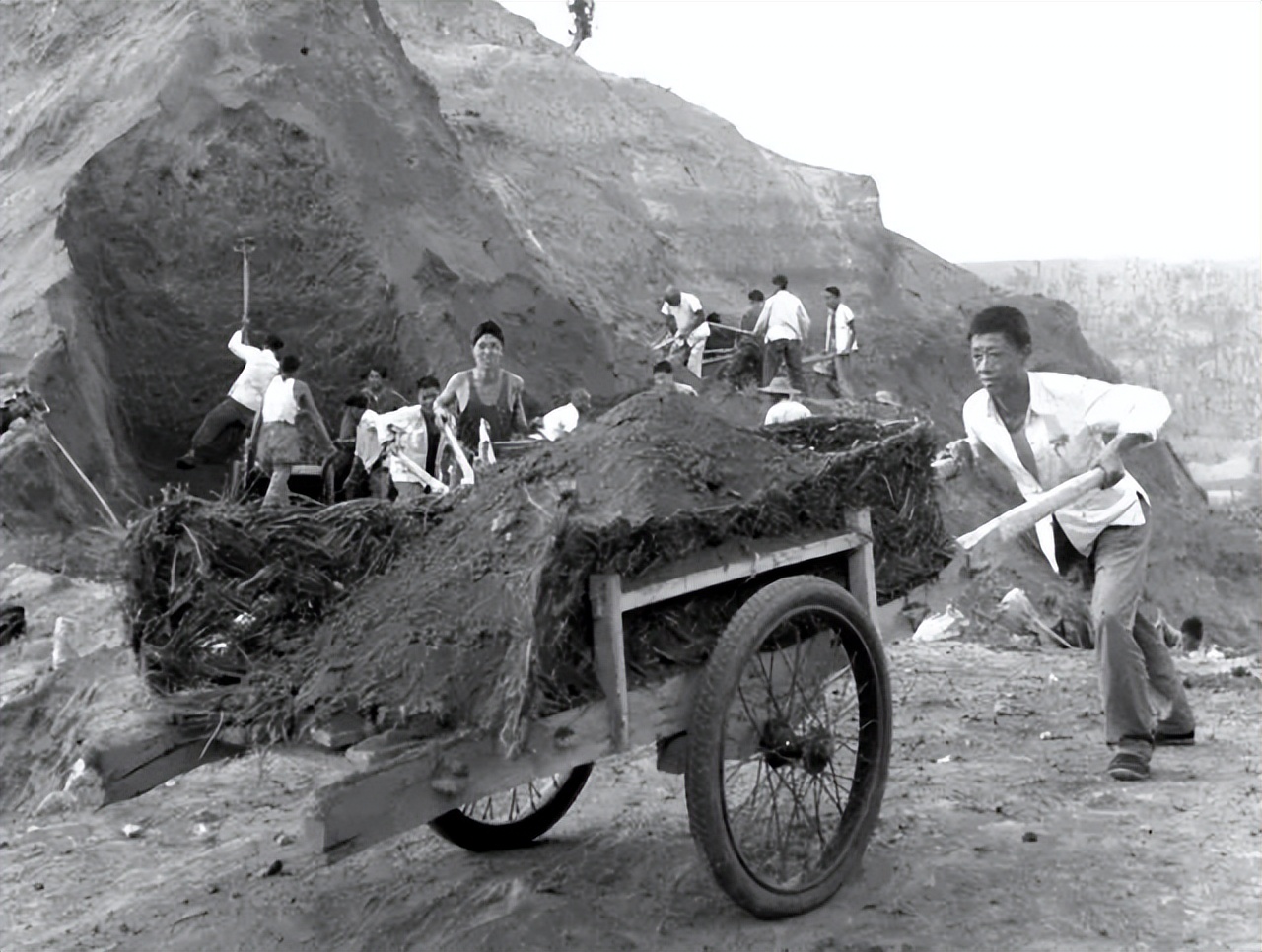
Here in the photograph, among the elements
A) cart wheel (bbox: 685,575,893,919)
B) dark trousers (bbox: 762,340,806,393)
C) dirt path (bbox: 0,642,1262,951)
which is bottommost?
dirt path (bbox: 0,642,1262,951)

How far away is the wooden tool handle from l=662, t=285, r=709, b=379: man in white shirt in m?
12.6

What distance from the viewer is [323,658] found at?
3.36 meters

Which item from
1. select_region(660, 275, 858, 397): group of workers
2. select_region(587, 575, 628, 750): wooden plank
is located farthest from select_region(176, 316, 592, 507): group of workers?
select_region(660, 275, 858, 397): group of workers

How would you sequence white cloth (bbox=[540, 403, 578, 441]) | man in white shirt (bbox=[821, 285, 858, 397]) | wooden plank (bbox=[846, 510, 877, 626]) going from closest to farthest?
wooden plank (bbox=[846, 510, 877, 626])
white cloth (bbox=[540, 403, 578, 441])
man in white shirt (bbox=[821, 285, 858, 397])

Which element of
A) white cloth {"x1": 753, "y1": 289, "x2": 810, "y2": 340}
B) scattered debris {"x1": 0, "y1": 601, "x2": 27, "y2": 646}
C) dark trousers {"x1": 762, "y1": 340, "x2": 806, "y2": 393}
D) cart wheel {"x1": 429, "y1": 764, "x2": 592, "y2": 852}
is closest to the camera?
cart wheel {"x1": 429, "y1": 764, "x2": 592, "y2": 852}

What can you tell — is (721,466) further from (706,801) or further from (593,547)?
(706,801)

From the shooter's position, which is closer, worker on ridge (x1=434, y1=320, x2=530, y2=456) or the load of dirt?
the load of dirt

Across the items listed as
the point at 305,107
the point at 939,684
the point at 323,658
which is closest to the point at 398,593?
the point at 323,658

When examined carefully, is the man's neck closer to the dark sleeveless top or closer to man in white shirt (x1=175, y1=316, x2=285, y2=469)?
the dark sleeveless top

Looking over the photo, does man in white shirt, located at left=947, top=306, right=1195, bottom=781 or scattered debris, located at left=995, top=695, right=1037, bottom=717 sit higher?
man in white shirt, located at left=947, top=306, right=1195, bottom=781

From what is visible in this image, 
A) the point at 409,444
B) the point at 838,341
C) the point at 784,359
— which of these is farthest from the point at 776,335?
the point at 409,444

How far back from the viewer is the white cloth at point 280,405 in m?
9.23

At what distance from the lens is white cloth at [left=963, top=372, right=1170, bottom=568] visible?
4.75 m

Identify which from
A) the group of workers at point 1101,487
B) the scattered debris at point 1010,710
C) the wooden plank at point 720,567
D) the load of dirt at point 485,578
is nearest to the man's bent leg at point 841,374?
the scattered debris at point 1010,710
